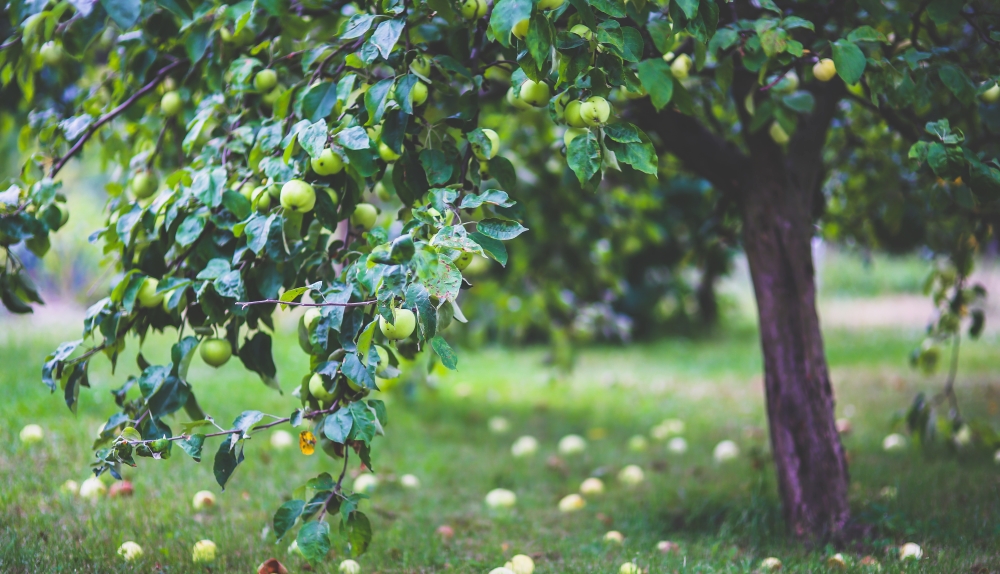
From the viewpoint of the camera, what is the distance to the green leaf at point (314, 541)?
131 cm

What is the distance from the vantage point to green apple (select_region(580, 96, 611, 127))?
4.21 feet

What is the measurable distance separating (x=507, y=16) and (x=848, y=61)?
0.81 meters

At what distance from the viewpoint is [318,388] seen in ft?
4.39

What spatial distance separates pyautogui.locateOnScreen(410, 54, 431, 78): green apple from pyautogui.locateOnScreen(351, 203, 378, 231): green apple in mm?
317

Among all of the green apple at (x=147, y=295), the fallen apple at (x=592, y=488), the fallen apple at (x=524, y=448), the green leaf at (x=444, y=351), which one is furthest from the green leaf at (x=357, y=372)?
the fallen apple at (x=524, y=448)

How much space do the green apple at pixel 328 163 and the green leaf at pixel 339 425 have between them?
0.45 meters

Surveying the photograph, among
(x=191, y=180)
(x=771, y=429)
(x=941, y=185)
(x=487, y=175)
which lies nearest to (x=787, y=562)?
(x=771, y=429)

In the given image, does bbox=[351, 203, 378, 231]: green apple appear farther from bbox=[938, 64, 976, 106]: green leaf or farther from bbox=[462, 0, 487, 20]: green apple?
bbox=[938, 64, 976, 106]: green leaf

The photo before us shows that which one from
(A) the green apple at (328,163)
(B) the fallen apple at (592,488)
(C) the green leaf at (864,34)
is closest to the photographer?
(A) the green apple at (328,163)

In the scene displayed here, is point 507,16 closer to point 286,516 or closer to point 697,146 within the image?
point 286,516

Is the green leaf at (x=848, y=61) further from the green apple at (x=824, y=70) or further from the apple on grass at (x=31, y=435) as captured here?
the apple on grass at (x=31, y=435)

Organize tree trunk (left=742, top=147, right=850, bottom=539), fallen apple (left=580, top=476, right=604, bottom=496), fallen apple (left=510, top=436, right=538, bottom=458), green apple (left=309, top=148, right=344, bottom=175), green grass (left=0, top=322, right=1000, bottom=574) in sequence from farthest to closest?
fallen apple (left=510, top=436, right=538, bottom=458)
fallen apple (left=580, top=476, right=604, bottom=496)
tree trunk (left=742, top=147, right=850, bottom=539)
green grass (left=0, top=322, right=1000, bottom=574)
green apple (left=309, top=148, right=344, bottom=175)

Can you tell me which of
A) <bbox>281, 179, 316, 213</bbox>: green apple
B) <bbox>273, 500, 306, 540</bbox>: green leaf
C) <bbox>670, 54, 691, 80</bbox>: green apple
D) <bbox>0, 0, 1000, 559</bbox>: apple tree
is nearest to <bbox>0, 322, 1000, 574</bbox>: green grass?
<bbox>0, 0, 1000, 559</bbox>: apple tree

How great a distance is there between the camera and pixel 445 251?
1183 millimetres
